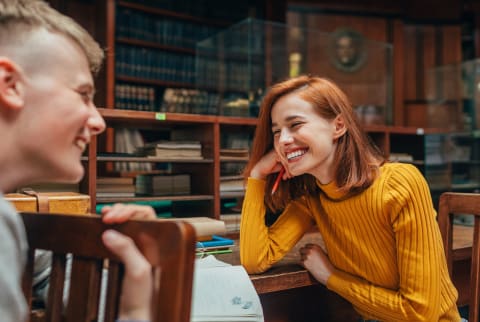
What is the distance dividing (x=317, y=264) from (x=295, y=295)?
0.17 meters

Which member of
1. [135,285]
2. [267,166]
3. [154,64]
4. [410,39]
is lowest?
[135,285]

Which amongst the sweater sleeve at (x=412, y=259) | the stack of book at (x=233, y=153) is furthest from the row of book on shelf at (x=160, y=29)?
the sweater sleeve at (x=412, y=259)

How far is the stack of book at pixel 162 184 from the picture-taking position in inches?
80.7

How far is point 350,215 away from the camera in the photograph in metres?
1.28

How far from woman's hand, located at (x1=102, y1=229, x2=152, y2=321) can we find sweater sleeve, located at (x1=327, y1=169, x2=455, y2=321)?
81cm

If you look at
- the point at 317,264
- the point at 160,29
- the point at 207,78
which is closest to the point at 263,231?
the point at 317,264

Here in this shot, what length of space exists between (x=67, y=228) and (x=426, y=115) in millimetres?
5504

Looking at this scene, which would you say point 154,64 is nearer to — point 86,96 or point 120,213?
point 86,96

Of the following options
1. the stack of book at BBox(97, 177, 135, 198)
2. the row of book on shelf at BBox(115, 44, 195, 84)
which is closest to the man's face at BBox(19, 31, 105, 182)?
the stack of book at BBox(97, 177, 135, 198)

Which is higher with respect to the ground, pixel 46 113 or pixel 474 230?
pixel 46 113

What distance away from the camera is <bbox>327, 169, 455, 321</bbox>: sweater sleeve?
1.13 metres

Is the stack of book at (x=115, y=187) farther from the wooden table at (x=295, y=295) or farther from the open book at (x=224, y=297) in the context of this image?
the open book at (x=224, y=297)

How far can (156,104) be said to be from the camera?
411cm

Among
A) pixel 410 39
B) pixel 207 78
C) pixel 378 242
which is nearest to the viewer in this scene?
pixel 378 242
